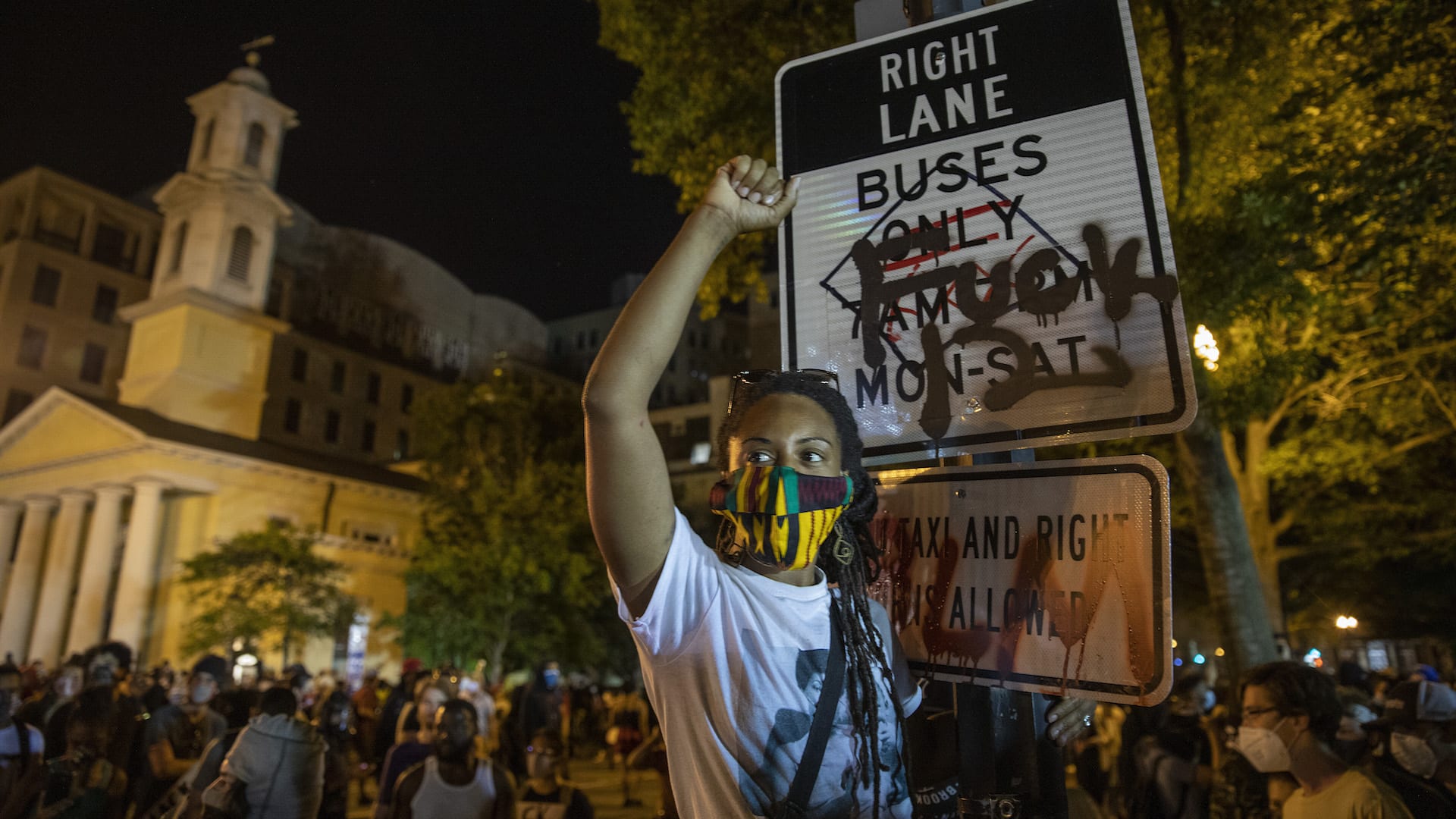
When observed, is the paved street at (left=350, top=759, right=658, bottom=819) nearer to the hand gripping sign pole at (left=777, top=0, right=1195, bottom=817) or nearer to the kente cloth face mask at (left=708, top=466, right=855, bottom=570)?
the hand gripping sign pole at (left=777, top=0, right=1195, bottom=817)

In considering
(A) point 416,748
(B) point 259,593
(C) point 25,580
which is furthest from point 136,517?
(A) point 416,748

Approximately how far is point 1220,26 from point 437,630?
2722 centimetres

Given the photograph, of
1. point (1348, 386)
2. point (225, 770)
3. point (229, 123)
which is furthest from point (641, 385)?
point (229, 123)

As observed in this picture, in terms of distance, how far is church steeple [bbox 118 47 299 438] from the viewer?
40250 mm

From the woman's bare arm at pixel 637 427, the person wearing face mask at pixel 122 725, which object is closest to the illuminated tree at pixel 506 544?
the person wearing face mask at pixel 122 725

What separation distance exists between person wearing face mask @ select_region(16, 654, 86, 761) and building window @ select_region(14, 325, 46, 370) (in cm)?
4853

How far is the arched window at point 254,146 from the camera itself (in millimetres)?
42375

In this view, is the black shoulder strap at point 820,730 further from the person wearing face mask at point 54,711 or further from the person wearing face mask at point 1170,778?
the person wearing face mask at point 54,711

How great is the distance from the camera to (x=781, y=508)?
178cm

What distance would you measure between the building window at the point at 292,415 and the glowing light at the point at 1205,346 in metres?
51.0

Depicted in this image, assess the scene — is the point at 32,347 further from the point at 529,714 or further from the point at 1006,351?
the point at 1006,351

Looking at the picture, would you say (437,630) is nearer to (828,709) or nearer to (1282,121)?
(1282,121)

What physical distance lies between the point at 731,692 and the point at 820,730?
185 millimetres

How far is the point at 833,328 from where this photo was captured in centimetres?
228
